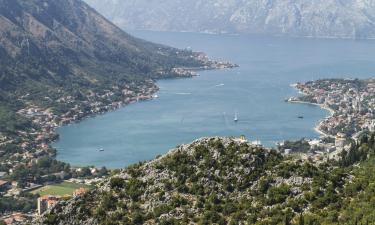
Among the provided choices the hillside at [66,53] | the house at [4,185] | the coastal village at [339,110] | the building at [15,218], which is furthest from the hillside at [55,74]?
the coastal village at [339,110]

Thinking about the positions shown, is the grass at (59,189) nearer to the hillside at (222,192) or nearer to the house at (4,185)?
the house at (4,185)

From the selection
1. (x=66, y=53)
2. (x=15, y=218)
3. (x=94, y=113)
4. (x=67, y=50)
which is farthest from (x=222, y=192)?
(x=67, y=50)

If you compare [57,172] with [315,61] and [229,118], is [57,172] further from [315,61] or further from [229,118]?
[315,61]

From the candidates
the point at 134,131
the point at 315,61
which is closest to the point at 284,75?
the point at 315,61

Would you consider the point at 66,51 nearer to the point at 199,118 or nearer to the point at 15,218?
→ the point at 199,118

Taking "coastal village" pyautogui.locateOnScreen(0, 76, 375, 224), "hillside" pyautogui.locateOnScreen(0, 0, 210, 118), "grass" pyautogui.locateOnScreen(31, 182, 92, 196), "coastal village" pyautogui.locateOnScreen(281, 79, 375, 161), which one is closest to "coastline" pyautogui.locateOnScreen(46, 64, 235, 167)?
"coastal village" pyautogui.locateOnScreen(0, 76, 375, 224)

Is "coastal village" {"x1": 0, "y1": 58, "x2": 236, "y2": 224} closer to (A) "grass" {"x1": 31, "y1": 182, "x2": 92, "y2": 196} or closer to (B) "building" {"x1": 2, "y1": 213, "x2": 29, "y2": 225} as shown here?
(B) "building" {"x1": 2, "y1": 213, "x2": 29, "y2": 225}
